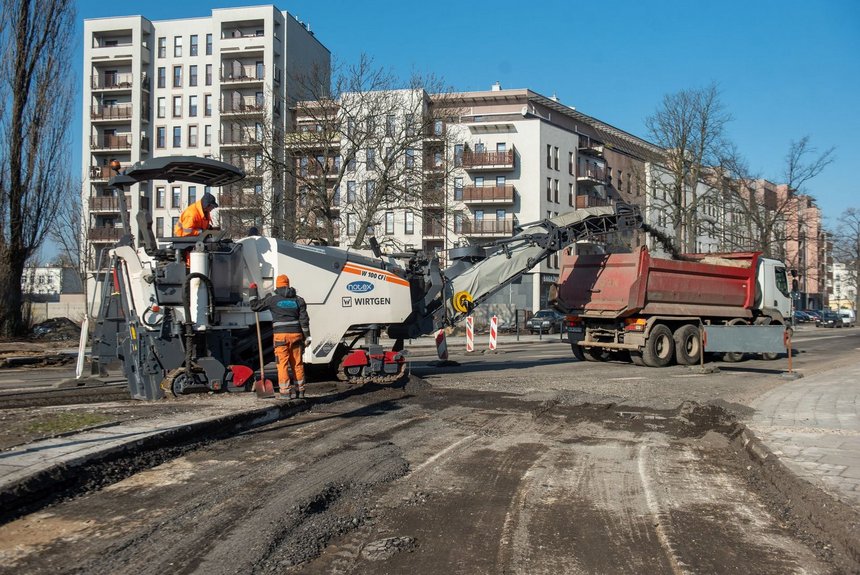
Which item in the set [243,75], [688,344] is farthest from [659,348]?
[243,75]

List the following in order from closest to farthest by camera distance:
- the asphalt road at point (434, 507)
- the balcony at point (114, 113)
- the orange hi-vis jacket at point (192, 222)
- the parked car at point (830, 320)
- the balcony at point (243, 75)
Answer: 1. the asphalt road at point (434, 507)
2. the orange hi-vis jacket at point (192, 222)
3. the balcony at point (243, 75)
4. the balcony at point (114, 113)
5. the parked car at point (830, 320)

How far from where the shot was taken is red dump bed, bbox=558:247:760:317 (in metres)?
17.9

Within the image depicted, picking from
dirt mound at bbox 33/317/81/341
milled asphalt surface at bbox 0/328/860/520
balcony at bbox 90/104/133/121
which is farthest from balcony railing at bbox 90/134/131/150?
milled asphalt surface at bbox 0/328/860/520

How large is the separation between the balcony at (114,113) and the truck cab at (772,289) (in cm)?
5601

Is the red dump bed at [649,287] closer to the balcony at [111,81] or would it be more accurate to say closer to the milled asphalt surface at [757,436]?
the milled asphalt surface at [757,436]

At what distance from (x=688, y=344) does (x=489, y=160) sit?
40.8 metres

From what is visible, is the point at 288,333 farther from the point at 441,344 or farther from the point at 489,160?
the point at 489,160

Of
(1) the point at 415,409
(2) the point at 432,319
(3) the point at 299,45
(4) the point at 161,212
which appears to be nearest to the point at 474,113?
(3) the point at 299,45

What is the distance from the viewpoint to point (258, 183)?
34.0 metres

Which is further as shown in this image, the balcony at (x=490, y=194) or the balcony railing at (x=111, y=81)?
the balcony railing at (x=111, y=81)

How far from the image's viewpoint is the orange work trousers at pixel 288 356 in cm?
1012

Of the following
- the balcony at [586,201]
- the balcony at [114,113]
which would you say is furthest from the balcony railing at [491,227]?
the balcony at [114,113]

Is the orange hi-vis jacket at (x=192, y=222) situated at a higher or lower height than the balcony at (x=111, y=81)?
lower

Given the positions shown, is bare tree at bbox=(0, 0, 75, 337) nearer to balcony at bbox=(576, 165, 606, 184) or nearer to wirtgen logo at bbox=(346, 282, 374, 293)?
wirtgen logo at bbox=(346, 282, 374, 293)
